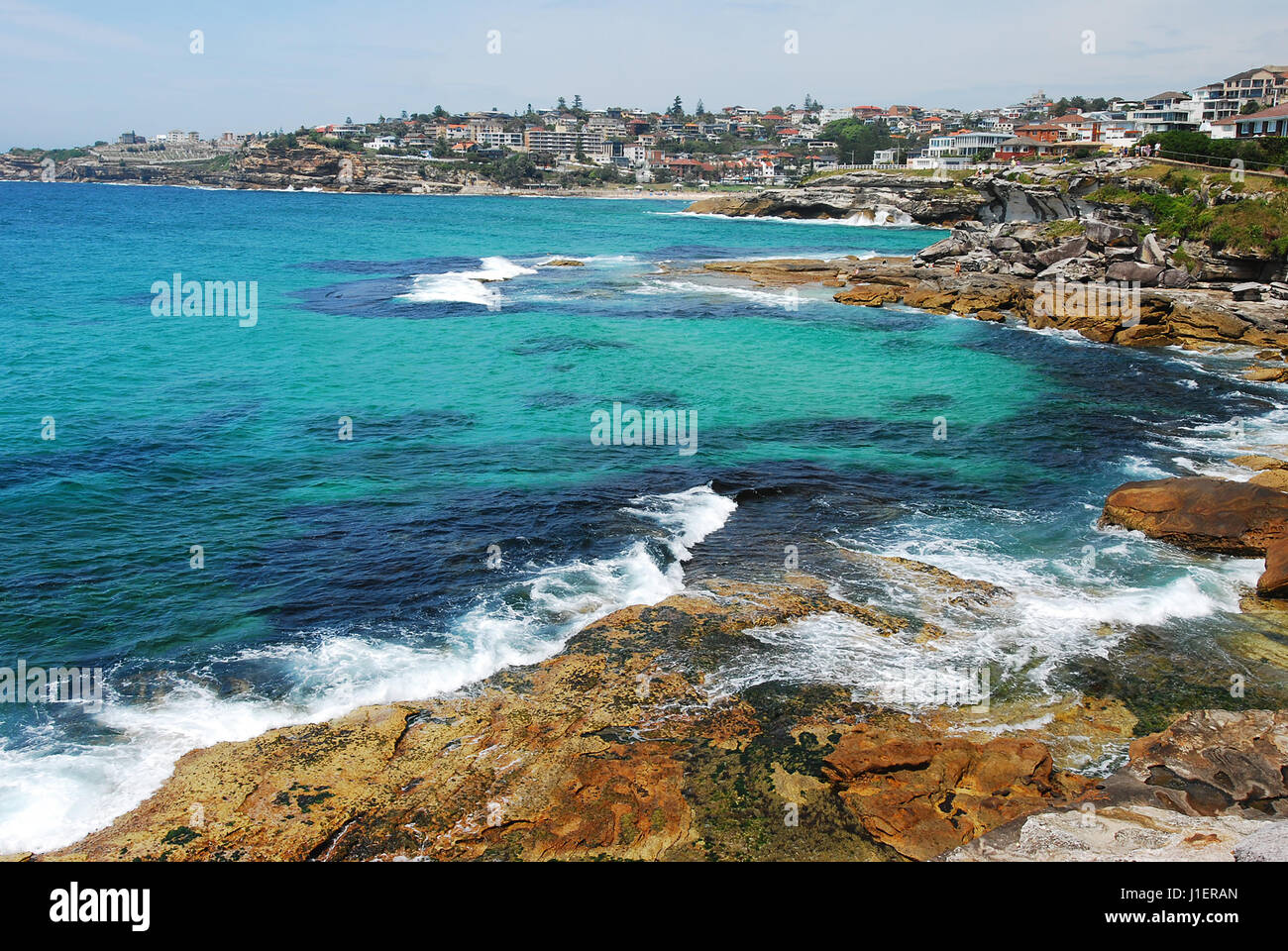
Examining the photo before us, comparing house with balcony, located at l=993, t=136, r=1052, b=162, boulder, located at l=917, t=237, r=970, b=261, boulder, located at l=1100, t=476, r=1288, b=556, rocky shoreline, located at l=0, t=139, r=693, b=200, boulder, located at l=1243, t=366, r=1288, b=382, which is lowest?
boulder, located at l=1100, t=476, r=1288, b=556

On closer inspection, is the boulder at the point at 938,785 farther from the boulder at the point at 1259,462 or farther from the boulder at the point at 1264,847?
the boulder at the point at 1259,462

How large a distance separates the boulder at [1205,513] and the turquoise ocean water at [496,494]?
612mm

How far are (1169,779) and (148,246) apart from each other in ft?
A: 253

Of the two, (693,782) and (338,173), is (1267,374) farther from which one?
(338,173)

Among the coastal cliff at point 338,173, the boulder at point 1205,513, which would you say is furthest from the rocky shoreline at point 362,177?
the boulder at point 1205,513

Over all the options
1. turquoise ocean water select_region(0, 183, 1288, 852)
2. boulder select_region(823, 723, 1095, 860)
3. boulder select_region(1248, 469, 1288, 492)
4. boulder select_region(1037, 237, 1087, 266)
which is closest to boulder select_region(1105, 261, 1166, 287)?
boulder select_region(1037, 237, 1087, 266)

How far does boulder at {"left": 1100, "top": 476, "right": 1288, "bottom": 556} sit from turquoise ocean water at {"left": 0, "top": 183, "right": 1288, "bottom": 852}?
612 mm

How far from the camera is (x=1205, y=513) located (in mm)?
17406

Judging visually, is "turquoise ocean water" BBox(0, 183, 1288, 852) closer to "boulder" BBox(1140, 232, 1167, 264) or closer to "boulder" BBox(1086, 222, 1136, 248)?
"boulder" BBox(1140, 232, 1167, 264)

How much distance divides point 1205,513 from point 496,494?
578 inches

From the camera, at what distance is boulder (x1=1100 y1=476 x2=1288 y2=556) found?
55.6 ft

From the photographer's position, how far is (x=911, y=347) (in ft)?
124

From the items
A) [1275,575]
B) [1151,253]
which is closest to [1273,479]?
[1275,575]

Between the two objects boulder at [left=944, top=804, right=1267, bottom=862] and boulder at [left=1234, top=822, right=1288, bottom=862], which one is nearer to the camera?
boulder at [left=1234, top=822, right=1288, bottom=862]
